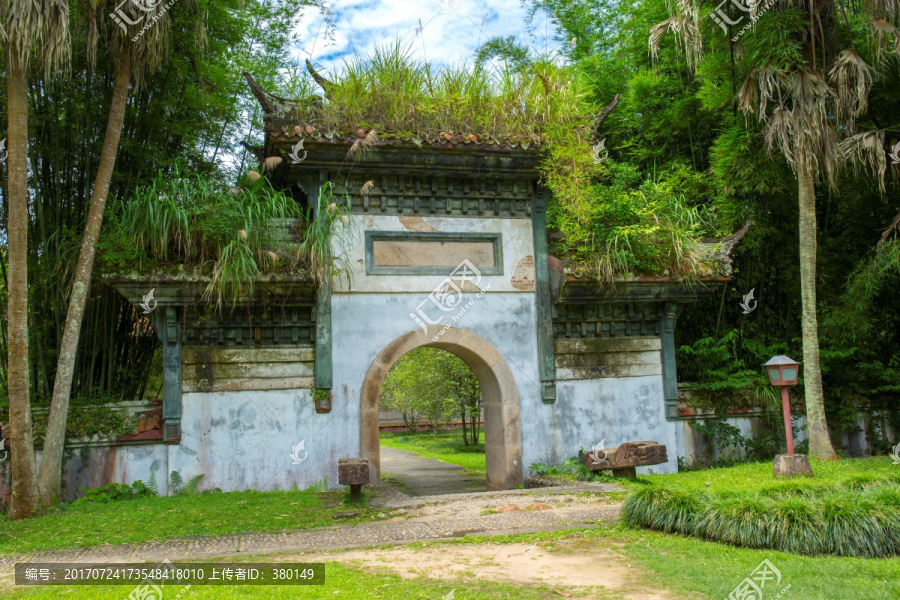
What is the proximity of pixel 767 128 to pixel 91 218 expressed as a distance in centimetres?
857

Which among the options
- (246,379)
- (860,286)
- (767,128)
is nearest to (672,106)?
(767,128)

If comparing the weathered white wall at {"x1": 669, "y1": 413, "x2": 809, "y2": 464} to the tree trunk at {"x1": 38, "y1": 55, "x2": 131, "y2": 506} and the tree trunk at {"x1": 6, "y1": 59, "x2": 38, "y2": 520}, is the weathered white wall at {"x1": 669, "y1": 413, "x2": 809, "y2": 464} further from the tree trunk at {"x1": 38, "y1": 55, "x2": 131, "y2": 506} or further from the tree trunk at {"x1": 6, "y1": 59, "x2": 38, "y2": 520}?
the tree trunk at {"x1": 6, "y1": 59, "x2": 38, "y2": 520}

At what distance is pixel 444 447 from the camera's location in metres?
20.7

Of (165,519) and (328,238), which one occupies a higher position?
(328,238)

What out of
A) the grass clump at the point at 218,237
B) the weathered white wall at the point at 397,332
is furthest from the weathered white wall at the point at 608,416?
the grass clump at the point at 218,237

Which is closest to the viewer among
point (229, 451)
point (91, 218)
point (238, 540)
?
point (238, 540)

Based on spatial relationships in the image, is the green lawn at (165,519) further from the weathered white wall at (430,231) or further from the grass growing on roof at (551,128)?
the grass growing on roof at (551,128)

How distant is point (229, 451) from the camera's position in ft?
28.1

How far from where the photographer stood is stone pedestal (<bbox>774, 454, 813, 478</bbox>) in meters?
8.09

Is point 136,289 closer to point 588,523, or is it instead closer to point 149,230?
point 149,230

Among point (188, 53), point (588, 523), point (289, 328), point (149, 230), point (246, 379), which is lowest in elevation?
point (588, 523)

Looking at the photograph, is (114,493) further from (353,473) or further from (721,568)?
(721,568)

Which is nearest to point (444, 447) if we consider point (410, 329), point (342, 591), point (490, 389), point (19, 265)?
point (490, 389)

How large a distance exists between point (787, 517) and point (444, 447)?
52.1 feet
